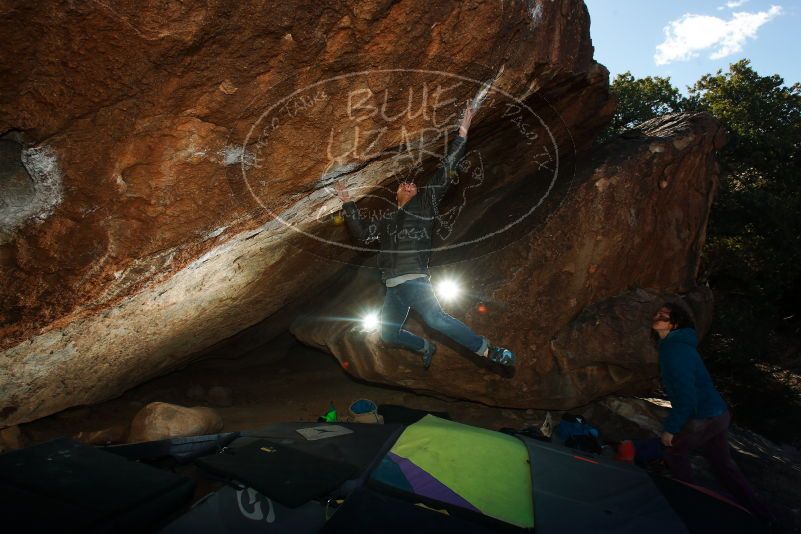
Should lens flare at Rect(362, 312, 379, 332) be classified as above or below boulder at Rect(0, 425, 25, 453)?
above

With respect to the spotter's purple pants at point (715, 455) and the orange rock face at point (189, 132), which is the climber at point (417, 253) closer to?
the orange rock face at point (189, 132)

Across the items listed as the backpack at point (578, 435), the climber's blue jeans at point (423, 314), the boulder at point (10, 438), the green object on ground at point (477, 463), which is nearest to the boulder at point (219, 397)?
the boulder at point (10, 438)

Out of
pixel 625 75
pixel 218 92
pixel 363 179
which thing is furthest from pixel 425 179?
pixel 625 75

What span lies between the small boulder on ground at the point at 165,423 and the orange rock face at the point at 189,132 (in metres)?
0.80

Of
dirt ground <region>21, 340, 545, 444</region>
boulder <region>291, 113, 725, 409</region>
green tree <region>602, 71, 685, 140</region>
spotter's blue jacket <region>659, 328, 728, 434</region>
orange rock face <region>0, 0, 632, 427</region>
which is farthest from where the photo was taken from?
green tree <region>602, 71, 685, 140</region>

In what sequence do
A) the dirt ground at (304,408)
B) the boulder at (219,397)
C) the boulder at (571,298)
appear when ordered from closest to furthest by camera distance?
the dirt ground at (304,408) → the boulder at (571,298) → the boulder at (219,397)

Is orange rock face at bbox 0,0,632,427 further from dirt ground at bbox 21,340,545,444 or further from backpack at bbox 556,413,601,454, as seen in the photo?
backpack at bbox 556,413,601,454

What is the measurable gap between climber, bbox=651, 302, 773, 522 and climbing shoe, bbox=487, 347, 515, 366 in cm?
134

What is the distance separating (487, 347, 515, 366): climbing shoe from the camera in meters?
4.38

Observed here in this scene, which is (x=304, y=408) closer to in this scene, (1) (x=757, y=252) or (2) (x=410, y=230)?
(2) (x=410, y=230)

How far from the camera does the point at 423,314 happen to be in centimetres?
455

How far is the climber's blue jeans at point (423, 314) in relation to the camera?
446cm

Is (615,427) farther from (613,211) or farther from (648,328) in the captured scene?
(613,211)

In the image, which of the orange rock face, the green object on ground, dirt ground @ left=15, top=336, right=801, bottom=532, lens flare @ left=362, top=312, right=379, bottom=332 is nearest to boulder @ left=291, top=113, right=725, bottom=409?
lens flare @ left=362, top=312, right=379, bottom=332
